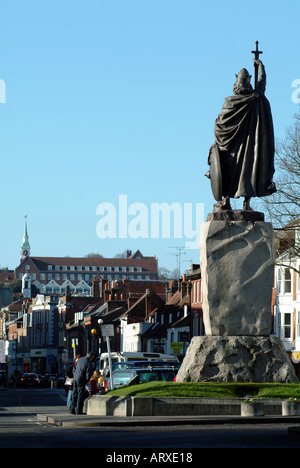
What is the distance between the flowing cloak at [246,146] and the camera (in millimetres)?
22484

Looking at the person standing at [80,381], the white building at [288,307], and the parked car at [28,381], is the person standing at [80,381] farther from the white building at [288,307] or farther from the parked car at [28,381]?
the parked car at [28,381]

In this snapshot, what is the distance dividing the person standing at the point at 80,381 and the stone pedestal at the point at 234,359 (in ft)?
11.6

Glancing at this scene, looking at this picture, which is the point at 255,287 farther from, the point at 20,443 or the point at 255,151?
the point at 20,443

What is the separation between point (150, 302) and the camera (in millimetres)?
104688

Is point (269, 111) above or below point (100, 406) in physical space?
above

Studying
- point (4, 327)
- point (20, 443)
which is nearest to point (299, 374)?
point (20, 443)

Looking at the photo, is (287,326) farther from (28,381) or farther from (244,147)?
(244,147)

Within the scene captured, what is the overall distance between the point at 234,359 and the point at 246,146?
15.1 feet

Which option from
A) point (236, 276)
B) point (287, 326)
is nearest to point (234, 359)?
point (236, 276)

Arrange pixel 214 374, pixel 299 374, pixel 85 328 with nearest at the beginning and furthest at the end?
pixel 214 374 → pixel 299 374 → pixel 85 328

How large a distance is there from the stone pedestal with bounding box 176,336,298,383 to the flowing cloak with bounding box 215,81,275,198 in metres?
3.20

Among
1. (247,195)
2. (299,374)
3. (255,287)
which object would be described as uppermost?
(247,195)

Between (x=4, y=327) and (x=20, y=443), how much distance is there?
186 meters

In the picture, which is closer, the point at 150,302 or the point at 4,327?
the point at 150,302
